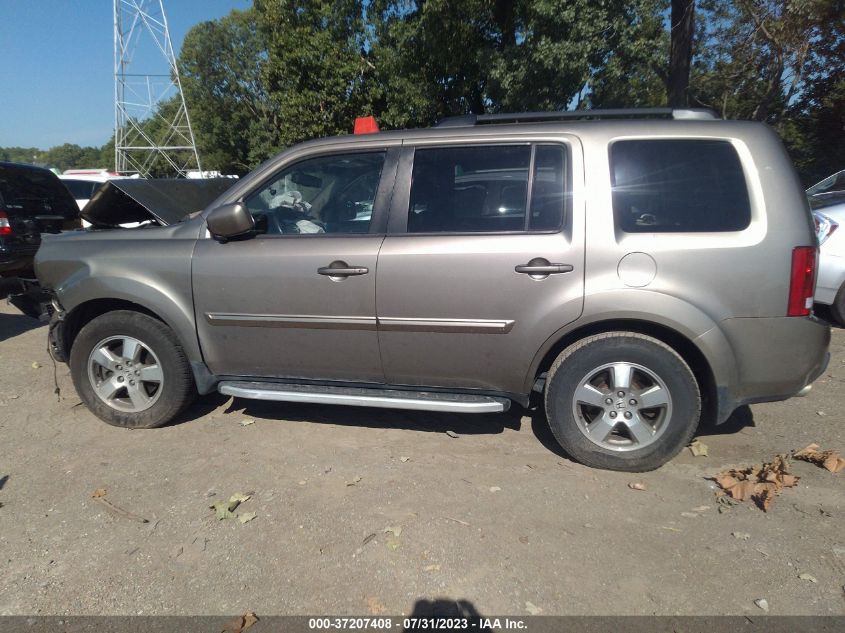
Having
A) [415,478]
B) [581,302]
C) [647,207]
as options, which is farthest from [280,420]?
[647,207]

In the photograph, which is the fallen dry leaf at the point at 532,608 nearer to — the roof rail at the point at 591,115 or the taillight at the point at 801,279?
the taillight at the point at 801,279

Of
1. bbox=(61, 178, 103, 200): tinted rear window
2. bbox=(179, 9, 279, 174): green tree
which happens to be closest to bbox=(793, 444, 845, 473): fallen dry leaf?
bbox=(61, 178, 103, 200): tinted rear window

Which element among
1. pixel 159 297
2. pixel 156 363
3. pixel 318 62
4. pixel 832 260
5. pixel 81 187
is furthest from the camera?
pixel 318 62

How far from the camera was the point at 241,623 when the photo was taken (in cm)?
231

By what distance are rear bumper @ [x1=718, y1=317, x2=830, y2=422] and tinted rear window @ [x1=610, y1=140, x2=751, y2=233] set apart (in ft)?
1.80

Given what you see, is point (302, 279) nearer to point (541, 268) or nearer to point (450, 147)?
point (450, 147)

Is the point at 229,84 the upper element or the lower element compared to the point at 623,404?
upper

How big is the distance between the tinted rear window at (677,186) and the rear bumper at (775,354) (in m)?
0.55

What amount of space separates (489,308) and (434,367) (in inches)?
19.6

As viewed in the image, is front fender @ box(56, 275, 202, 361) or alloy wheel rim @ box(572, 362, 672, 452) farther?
front fender @ box(56, 275, 202, 361)

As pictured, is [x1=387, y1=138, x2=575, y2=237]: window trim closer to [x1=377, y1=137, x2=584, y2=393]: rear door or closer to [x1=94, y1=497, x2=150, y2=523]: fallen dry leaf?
[x1=377, y1=137, x2=584, y2=393]: rear door

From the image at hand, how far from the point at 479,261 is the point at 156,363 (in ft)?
7.38

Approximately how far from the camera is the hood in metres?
4.02

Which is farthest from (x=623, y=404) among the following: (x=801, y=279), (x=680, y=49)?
(x=680, y=49)
